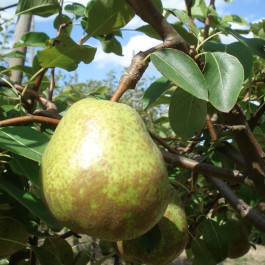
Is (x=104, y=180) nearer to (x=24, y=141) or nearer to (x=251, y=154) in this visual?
(x=24, y=141)

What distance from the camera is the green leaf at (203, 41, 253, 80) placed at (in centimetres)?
103

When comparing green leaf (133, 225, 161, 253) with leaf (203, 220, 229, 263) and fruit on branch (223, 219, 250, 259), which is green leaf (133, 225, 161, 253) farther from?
fruit on branch (223, 219, 250, 259)

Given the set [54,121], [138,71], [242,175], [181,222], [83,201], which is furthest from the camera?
[181,222]

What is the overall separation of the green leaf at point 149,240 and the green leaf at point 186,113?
0.37 metres

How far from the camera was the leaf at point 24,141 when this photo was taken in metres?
0.79

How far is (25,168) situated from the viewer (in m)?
0.86

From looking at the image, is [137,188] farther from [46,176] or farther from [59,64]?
[59,64]

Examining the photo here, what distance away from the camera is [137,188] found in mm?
674

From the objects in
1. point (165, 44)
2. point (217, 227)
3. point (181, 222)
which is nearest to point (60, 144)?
point (165, 44)

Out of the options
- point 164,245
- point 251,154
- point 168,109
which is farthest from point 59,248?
point 251,154

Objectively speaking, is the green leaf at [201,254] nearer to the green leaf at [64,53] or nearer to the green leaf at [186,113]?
the green leaf at [186,113]

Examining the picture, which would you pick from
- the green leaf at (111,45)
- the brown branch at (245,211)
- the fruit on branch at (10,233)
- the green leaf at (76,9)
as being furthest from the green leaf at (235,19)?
the fruit on branch at (10,233)

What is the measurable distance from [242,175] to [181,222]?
25cm

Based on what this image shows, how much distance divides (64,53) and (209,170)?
0.54 m
